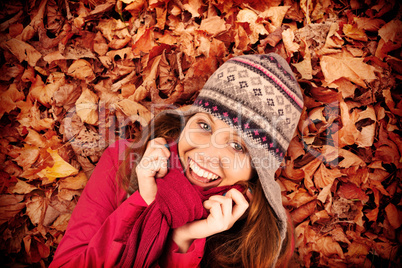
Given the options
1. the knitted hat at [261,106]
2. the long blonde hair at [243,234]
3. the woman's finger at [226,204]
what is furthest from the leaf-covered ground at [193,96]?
the woman's finger at [226,204]

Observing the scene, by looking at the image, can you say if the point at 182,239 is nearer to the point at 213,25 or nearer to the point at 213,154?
the point at 213,154

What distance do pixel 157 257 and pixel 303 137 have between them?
3.90ft

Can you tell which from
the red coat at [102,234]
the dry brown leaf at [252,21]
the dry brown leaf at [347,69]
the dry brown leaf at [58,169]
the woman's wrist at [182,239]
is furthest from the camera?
the dry brown leaf at [58,169]

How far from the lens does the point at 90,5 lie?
178 cm

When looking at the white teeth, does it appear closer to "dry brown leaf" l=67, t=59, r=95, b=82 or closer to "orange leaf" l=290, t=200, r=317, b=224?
"orange leaf" l=290, t=200, r=317, b=224

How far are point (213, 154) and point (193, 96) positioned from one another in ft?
1.81

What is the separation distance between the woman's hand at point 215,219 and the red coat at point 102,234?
6 cm

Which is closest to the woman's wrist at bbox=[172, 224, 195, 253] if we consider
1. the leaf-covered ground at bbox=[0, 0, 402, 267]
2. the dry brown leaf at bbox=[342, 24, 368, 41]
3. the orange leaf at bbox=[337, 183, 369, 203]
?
the leaf-covered ground at bbox=[0, 0, 402, 267]

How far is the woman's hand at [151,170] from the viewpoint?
1.31m

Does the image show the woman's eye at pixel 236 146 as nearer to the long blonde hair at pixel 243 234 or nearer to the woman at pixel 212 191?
the woman at pixel 212 191

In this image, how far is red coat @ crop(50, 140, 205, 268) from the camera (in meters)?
1.24

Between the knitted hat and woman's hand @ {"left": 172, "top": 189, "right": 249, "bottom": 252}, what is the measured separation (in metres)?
0.19

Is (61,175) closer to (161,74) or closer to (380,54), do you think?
(161,74)

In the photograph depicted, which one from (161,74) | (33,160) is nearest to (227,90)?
(161,74)
